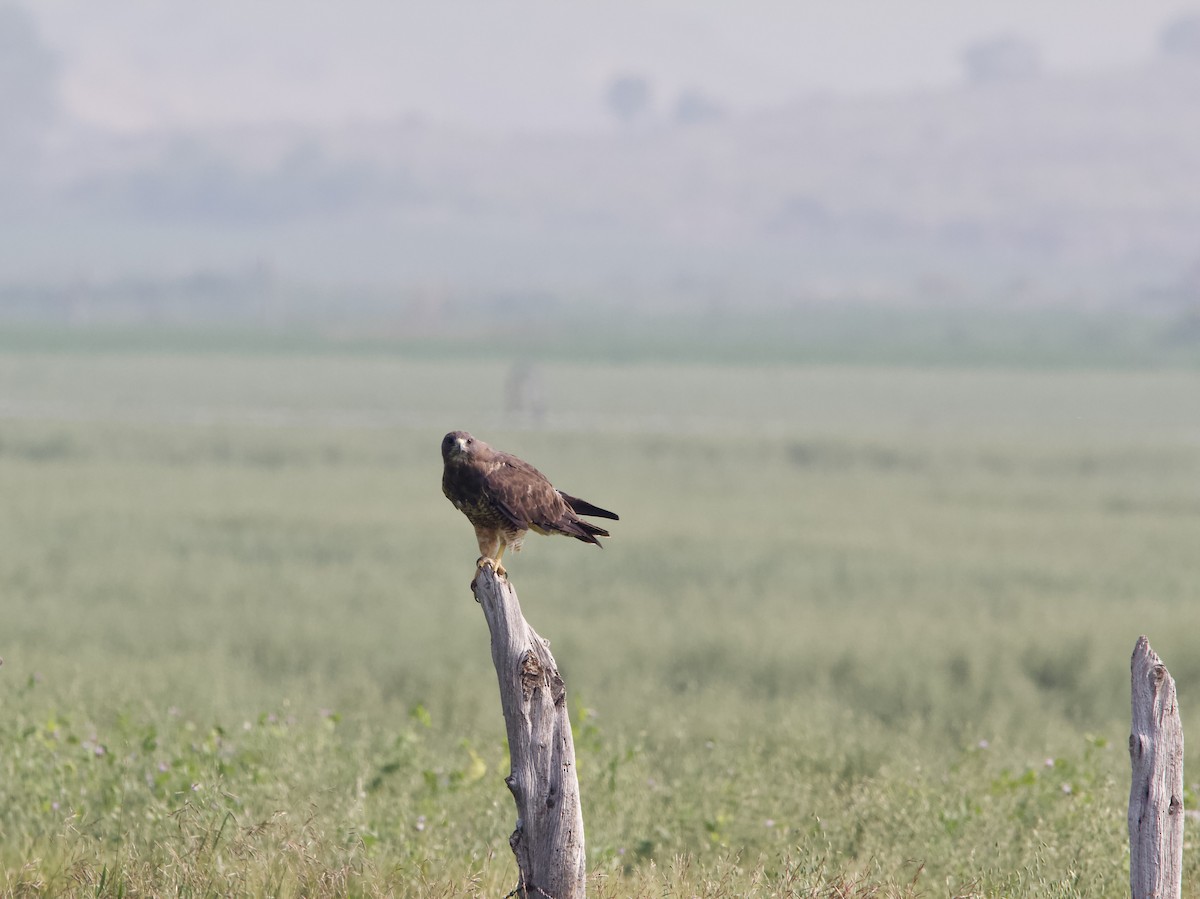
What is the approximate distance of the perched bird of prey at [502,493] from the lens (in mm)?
6352

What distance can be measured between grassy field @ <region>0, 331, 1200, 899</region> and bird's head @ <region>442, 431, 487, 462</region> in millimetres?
1914

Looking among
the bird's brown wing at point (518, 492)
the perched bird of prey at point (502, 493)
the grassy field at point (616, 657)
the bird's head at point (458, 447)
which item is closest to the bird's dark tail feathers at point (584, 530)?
the perched bird of prey at point (502, 493)

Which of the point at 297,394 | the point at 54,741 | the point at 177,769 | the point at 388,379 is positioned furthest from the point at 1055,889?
the point at 388,379

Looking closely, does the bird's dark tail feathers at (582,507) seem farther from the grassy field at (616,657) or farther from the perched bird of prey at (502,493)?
the grassy field at (616,657)

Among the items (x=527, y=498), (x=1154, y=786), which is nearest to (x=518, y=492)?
(x=527, y=498)

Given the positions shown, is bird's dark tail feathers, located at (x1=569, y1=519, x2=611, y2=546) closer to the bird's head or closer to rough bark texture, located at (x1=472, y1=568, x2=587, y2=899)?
rough bark texture, located at (x1=472, y1=568, x2=587, y2=899)

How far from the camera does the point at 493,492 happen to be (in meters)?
6.35

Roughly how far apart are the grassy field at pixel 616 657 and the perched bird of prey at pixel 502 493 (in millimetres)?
1621

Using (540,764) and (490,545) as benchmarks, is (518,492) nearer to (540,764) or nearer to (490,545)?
(490,545)

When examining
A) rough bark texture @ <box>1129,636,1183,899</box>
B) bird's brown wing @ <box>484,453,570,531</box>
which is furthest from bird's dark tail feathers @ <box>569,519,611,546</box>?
rough bark texture @ <box>1129,636,1183,899</box>

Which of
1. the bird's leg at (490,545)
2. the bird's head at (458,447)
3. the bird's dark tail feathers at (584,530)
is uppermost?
the bird's head at (458,447)

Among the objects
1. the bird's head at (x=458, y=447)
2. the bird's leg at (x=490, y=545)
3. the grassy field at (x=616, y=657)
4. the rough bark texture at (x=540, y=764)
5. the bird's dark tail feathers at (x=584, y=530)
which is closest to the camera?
the rough bark texture at (x=540, y=764)

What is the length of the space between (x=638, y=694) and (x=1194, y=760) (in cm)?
538

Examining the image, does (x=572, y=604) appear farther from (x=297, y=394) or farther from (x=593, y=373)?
(x=593, y=373)
